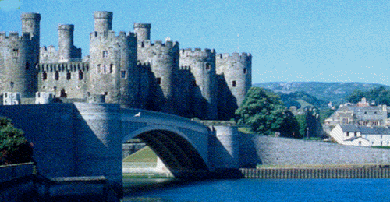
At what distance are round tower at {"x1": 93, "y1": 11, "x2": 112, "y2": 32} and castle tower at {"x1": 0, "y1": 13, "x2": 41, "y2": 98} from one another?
645 centimetres

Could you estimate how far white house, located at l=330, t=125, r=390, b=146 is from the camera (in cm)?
10912

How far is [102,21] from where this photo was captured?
283 feet

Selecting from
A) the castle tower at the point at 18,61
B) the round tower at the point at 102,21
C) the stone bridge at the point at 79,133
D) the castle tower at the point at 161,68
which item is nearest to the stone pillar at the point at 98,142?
the stone bridge at the point at 79,133

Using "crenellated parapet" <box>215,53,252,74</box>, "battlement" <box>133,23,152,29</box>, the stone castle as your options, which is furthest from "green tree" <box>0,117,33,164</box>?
"crenellated parapet" <box>215,53,252,74</box>

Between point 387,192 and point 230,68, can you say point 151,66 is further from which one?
point 387,192

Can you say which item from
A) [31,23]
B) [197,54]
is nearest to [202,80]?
[197,54]

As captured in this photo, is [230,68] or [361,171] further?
[230,68]

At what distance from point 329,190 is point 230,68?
96.5ft

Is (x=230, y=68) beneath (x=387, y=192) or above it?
above

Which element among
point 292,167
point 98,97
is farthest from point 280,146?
point 98,97

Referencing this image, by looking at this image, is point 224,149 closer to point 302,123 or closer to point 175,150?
point 175,150

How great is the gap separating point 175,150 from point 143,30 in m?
18.0

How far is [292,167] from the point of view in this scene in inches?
3132

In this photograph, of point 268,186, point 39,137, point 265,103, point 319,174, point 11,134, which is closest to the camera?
point 11,134
